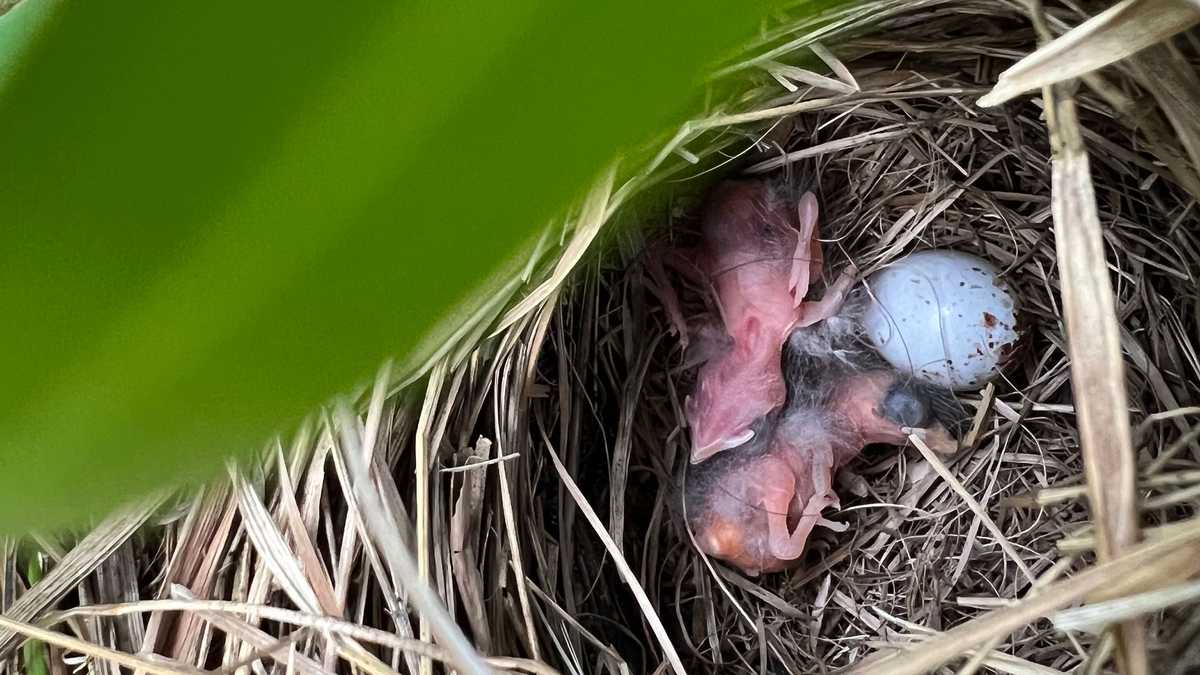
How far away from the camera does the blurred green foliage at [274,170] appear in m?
0.23

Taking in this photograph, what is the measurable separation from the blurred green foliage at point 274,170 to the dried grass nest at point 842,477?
0.58ft

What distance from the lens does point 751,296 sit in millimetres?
1064

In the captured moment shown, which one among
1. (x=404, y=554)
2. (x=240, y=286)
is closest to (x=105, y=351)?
(x=240, y=286)

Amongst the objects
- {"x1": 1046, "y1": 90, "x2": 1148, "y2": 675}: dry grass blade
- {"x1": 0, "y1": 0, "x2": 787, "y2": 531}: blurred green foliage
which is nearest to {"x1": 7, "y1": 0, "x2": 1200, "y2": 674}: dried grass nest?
{"x1": 1046, "y1": 90, "x2": 1148, "y2": 675}: dry grass blade

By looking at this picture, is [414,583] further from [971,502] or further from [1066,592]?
[971,502]

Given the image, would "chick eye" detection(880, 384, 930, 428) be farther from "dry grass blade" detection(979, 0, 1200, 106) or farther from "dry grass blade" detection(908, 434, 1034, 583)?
"dry grass blade" detection(979, 0, 1200, 106)

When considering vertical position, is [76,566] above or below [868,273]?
above

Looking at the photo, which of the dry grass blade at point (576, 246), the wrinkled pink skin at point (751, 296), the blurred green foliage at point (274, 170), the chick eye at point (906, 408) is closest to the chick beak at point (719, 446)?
the wrinkled pink skin at point (751, 296)

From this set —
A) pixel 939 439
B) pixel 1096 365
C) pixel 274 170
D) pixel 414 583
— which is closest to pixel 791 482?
pixel 939 439

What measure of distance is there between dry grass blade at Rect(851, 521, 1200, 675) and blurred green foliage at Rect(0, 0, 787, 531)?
33 cm

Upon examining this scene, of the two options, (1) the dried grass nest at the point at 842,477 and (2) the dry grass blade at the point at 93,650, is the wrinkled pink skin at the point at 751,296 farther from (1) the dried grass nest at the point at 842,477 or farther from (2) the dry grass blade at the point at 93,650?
(2) the dry grass blade at the point at 93,650

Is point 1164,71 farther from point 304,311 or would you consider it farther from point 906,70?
point 304,311

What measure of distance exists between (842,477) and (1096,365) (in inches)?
23.9

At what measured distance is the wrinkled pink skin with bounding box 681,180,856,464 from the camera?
1.04 meters
